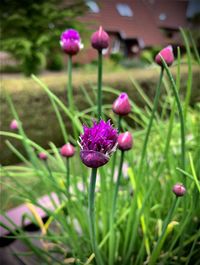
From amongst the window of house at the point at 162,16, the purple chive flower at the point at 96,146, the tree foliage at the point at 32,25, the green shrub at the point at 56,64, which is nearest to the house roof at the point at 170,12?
the window of house at the point at 162,16

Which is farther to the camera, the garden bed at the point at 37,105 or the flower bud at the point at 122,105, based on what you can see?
the garden bed at the point at 37,105

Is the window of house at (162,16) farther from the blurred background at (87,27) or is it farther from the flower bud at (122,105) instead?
the flower bud at (122,105)

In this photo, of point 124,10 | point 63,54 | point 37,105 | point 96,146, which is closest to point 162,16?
point 124,10

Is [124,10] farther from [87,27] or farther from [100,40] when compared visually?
[100,40]

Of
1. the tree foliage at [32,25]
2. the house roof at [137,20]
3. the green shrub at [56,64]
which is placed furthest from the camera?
the house roof at [137,20]

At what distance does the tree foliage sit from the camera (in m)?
6.80

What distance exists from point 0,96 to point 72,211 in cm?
148

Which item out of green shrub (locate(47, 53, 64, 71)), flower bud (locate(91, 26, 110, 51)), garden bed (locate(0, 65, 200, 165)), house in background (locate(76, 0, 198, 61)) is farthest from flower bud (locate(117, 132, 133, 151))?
house in background (locate(76, 0, 198, 61))

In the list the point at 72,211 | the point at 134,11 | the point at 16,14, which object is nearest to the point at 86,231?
the point at 72,211

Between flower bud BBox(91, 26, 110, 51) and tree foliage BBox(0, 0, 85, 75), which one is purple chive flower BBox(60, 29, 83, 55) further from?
tree foliage BBox(0, 0, 85, 75)

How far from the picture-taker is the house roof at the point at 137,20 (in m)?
12.9

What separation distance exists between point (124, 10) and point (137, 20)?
736 mm

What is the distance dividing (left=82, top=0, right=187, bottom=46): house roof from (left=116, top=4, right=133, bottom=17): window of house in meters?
0.10

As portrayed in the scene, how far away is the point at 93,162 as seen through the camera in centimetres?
40
